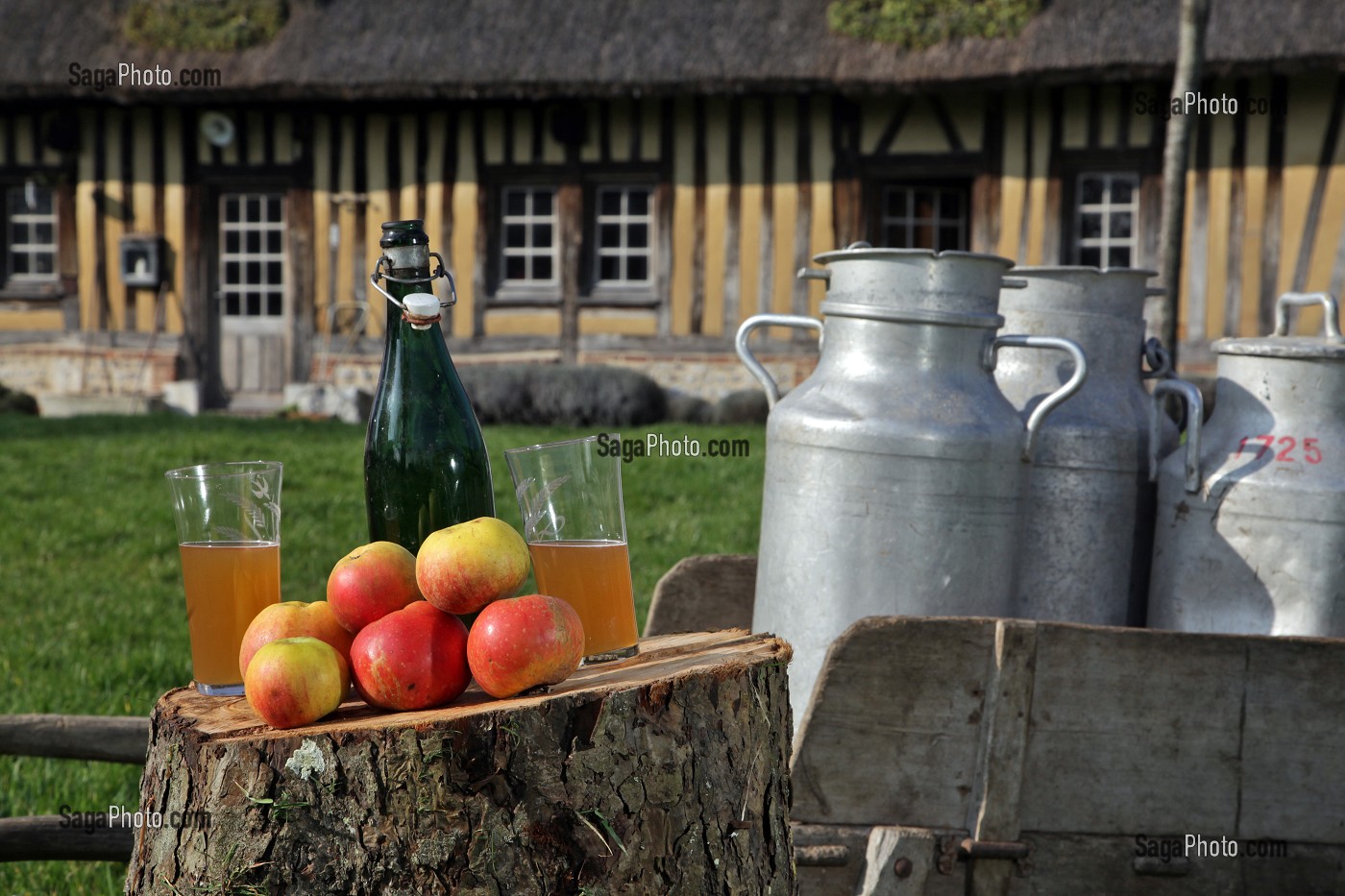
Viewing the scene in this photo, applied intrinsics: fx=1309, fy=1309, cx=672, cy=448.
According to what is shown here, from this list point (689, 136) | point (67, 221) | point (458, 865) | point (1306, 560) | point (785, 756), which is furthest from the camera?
point (67, 221)

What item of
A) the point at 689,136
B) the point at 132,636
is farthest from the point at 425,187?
the point at 132,636

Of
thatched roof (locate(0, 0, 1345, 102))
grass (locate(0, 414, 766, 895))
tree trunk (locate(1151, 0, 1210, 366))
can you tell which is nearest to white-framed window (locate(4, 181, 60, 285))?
thatched roof (locate(0, 0, 1345, 102))

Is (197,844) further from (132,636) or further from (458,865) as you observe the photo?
(132,636)

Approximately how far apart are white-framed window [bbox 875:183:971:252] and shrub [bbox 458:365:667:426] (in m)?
2.40

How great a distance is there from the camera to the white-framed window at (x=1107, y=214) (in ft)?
31.8

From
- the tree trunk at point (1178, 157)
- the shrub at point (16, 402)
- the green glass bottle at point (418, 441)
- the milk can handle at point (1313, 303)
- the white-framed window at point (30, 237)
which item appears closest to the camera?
the green glass bottle at point (418, 441)

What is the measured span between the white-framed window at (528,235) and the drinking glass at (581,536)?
29.9 ft

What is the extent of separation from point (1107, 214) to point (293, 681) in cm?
928

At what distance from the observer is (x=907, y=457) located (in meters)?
2.18

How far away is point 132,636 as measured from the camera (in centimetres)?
431

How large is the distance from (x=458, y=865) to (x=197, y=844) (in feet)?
1.00

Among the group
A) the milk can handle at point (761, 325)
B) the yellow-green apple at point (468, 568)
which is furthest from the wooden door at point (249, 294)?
the yellow-green apple at point (468, 568)

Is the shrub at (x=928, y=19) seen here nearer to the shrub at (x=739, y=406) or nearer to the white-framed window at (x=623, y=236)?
the white-framed window at (x=623, y=236)

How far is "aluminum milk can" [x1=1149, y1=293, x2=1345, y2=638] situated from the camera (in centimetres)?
211
